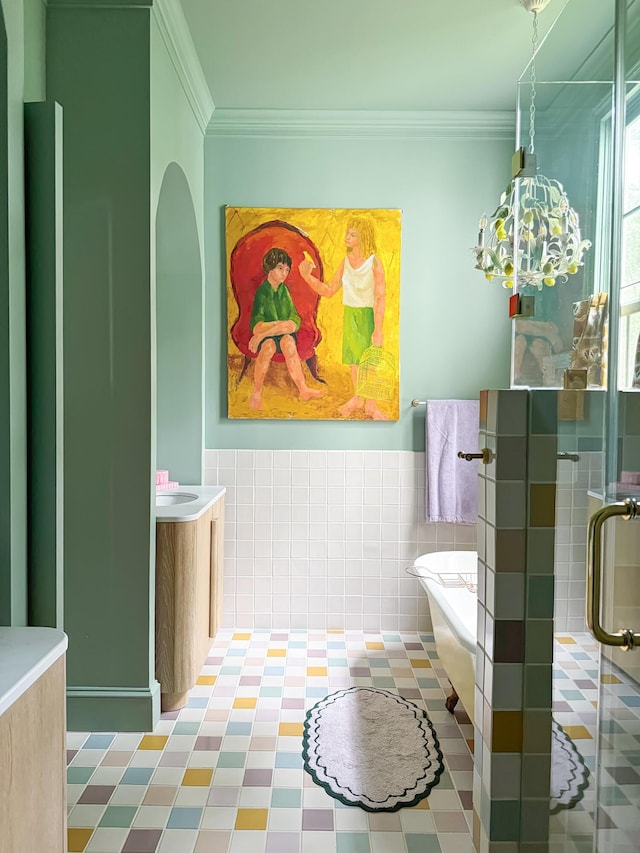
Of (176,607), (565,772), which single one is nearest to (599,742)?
(565,772)

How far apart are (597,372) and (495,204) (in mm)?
2964

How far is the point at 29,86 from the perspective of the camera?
2.41 meters

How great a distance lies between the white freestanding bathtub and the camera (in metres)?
2.50

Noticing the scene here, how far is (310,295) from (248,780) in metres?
2.43

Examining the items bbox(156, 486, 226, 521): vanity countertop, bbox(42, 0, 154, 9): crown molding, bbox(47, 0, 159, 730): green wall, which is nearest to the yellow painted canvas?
bbox(156, 486, 226, 521): vanity countertop

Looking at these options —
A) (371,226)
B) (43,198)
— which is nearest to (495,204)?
(371,226)

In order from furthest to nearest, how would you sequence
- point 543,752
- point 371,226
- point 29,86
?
point 371,226 → point 29,86 → point 543,752

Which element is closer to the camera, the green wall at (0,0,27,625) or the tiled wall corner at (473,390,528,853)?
the tiled wall corner at (473,390,528,853)

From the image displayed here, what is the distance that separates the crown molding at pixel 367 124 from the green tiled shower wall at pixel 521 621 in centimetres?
285

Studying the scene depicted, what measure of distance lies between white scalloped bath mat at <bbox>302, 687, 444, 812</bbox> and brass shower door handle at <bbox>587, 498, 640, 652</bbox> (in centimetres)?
148

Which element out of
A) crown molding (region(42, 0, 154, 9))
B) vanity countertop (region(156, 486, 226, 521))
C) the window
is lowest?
vanity countertop (region(156, 486, 226, 521))

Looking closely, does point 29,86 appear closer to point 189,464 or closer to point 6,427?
point 6,427

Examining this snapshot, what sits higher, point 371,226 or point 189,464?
point 371,226

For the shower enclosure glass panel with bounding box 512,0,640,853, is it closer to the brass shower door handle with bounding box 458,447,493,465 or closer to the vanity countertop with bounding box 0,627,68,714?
the brass shower door handle with bounding box 458,447,493,465
